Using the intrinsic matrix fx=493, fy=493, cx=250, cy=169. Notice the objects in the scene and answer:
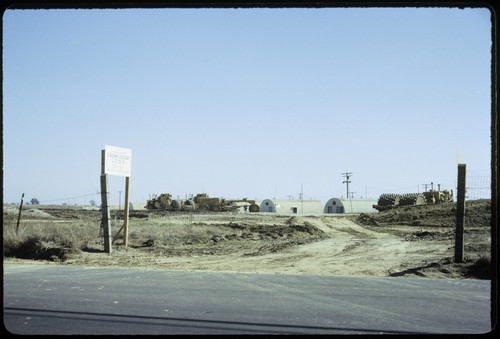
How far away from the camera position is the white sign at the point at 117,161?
1511 cm

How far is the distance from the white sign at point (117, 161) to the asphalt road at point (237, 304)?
5725mm

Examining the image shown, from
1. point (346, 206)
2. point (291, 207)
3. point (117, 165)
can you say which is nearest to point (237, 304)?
point (117, 165)

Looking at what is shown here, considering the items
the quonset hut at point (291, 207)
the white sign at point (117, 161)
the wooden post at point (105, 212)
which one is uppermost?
the white sign at point (117, 161)

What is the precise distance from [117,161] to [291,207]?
7548 centimetres

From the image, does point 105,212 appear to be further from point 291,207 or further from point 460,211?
point 291,207

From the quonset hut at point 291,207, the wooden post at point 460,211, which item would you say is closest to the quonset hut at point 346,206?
the quonset hut at point 291,207

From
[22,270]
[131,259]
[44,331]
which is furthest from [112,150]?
[44,331]

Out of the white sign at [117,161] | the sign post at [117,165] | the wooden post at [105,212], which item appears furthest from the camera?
the white sign at [117,161]

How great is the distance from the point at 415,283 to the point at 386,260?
4968mm

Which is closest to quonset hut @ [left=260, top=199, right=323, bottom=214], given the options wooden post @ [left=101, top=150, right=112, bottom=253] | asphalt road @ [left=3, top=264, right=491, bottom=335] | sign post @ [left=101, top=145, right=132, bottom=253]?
A: sign post @ [left=101, top=145, right=132, bottom=253]

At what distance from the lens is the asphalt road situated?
5621mm

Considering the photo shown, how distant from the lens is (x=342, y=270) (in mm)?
11805

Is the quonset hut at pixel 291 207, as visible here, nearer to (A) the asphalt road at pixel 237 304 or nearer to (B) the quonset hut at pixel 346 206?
(B) the quonset hut at pixel 346 206

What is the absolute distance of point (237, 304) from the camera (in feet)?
22.6
